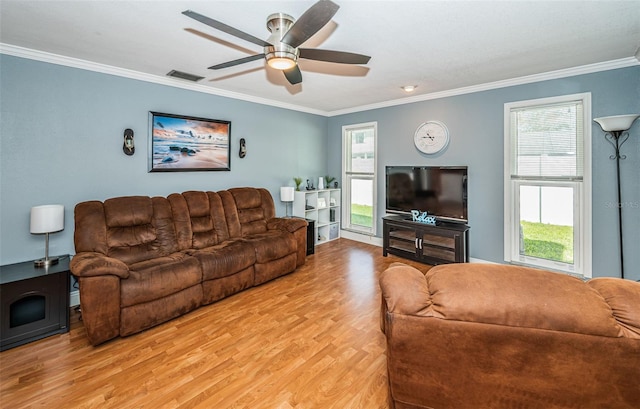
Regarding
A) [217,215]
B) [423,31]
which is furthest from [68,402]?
[423,31]

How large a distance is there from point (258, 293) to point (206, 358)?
1193 millimetres

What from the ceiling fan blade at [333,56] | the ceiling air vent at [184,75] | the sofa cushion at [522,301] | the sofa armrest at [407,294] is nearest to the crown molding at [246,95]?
the ceiling air vent at [184,75]

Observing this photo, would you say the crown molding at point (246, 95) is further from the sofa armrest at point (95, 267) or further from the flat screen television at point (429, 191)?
the sofa armrest at point (95, 267)

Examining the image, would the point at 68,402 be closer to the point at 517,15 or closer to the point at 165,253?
the point at 165,253

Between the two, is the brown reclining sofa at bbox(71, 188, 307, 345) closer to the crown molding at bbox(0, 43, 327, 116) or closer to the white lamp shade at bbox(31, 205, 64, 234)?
the white lamp shade at bbox(31, 205, 64, 234)

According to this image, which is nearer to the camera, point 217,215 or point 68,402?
point 68,402

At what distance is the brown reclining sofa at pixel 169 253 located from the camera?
2.39 meters

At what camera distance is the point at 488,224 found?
4.07 meters

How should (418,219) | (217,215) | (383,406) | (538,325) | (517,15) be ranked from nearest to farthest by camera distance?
(538,325)
(383,406)
(517,15)
(217,215)
(418,219)

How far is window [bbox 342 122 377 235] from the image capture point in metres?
5.52

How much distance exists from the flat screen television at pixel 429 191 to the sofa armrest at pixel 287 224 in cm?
172

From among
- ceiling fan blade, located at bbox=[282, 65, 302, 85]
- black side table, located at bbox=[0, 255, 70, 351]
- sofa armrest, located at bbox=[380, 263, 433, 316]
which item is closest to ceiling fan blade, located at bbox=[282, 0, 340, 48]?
ceiling fan blade, located at bbox=[282, 65, 302, 85]

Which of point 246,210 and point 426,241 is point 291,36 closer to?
point 246,210

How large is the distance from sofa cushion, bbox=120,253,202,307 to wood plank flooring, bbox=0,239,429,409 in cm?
33
